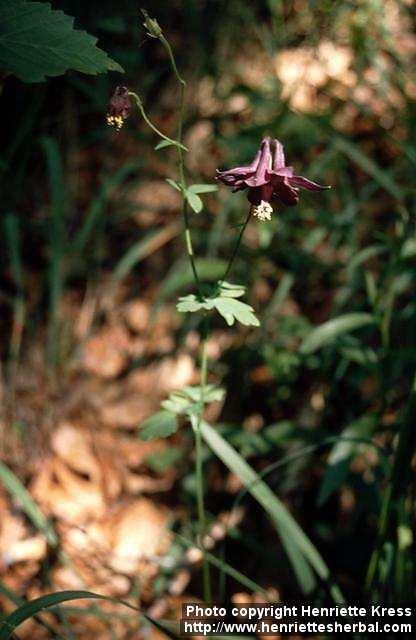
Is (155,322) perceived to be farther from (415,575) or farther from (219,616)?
(415,575)

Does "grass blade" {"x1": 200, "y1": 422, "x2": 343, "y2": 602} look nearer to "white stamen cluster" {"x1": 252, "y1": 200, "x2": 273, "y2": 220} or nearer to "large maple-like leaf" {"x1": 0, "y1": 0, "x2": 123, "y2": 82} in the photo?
"white stamen cluster" {"x1": 252, "y1": 200, "x2": 273, "y2": 220}

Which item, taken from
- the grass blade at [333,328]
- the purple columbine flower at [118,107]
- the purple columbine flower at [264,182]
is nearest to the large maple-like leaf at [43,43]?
the purple columbine flower at [118,107]

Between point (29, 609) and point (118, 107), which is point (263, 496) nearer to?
point (29, 609)

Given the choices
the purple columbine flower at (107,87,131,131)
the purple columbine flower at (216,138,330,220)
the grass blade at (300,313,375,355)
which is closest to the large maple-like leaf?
the purple columbine flower at (107,87,131,131)

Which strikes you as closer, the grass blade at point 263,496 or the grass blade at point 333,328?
the grass blade at point 263,496

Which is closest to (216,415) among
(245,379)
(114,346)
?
(245,379)

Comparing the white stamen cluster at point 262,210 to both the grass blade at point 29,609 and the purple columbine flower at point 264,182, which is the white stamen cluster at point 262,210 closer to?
the purple columbine flower at point 264,182
